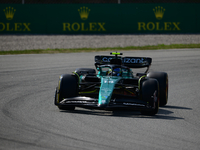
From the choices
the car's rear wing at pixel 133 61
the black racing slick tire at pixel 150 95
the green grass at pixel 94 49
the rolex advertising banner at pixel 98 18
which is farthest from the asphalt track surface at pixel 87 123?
the rolex advertising banner at pixel 98 18

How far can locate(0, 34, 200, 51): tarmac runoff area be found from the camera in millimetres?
19984

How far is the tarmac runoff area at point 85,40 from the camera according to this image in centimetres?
1998

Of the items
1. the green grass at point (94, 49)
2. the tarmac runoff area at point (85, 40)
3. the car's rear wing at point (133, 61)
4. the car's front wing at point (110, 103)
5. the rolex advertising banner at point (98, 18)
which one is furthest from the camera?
the rolex advertising banner at point (98, 18)

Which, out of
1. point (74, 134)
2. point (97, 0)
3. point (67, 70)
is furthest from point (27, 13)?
point (74, 134)

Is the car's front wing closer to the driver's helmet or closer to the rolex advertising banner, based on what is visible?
the driver's helmet

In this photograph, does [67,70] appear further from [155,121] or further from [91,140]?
[91,140]

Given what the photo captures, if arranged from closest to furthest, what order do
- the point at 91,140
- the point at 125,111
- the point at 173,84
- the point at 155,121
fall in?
the point at 91,140 → the point at 155,121 → the point at 125,111 → the point at 173,84

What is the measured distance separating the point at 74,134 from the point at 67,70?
7.28 meters

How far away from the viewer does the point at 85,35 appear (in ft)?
77.9

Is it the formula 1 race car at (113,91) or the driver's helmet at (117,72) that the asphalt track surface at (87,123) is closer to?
the formula 1 race car at (113,91)

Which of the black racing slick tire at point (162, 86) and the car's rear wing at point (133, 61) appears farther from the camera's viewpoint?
the car's rear wing at point (133, 61)

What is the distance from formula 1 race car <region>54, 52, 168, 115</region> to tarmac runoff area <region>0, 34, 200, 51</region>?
38.7 feet

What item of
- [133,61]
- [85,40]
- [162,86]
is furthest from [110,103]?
[85,40]

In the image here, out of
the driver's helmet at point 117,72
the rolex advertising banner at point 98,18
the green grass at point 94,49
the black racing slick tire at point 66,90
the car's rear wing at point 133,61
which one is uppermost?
the rolex advertising banner at point 98,18
